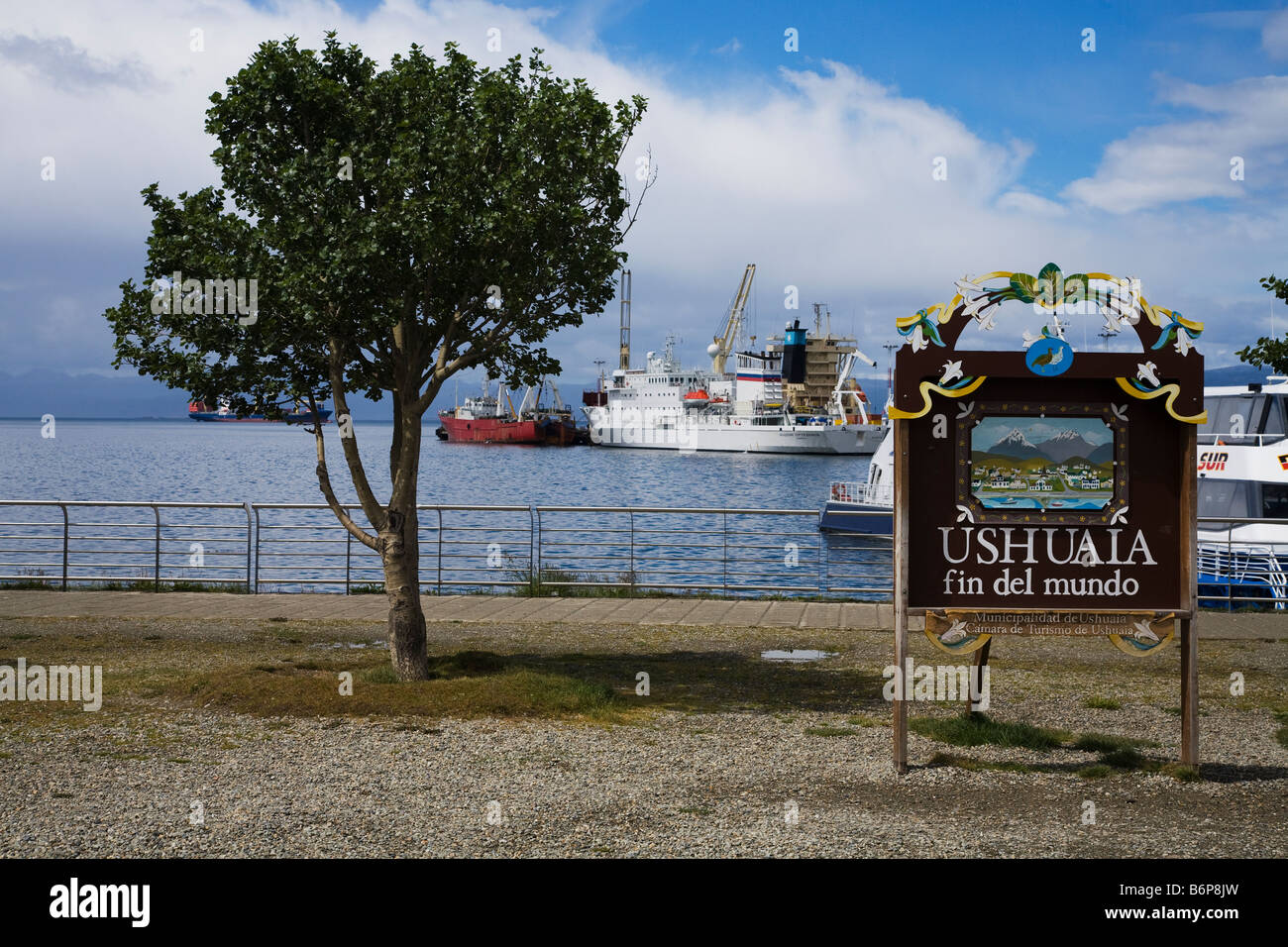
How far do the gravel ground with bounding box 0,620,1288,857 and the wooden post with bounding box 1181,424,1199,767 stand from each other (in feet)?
1.01

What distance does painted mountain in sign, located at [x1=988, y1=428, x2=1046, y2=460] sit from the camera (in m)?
7.50

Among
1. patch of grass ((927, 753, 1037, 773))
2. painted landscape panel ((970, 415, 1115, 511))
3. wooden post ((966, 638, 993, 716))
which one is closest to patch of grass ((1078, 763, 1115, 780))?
patch of grass ((927, 753, 1037, 773))

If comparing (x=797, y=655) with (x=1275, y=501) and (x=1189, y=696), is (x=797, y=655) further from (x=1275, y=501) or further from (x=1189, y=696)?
(x=1275, y=501)

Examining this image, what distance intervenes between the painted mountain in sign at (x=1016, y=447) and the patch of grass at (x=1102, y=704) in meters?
2.83

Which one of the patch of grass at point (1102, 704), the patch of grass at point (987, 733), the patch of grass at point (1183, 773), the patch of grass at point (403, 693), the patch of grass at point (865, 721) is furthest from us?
the patch of grass at point (1102, 704)

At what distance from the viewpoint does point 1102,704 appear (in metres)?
9.34

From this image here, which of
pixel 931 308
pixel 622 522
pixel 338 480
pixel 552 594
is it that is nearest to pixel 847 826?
pixel 931 308

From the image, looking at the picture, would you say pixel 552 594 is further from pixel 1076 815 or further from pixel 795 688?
pixel 1076 815

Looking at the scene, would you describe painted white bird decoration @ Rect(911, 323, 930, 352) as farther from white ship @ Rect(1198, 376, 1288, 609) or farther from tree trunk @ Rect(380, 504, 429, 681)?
white ship @ Rect(1198, 376, 1288, 609)

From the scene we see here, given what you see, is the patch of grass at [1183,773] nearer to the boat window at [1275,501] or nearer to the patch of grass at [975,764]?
the patch of grass at [975,764]

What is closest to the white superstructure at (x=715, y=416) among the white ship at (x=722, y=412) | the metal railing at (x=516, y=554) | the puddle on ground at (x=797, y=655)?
the white ship at (x=722, y=412)

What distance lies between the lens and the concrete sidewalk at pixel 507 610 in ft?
45.4

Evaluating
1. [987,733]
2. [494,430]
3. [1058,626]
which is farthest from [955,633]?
[494,430]

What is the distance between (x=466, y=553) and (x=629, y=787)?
26496mm
